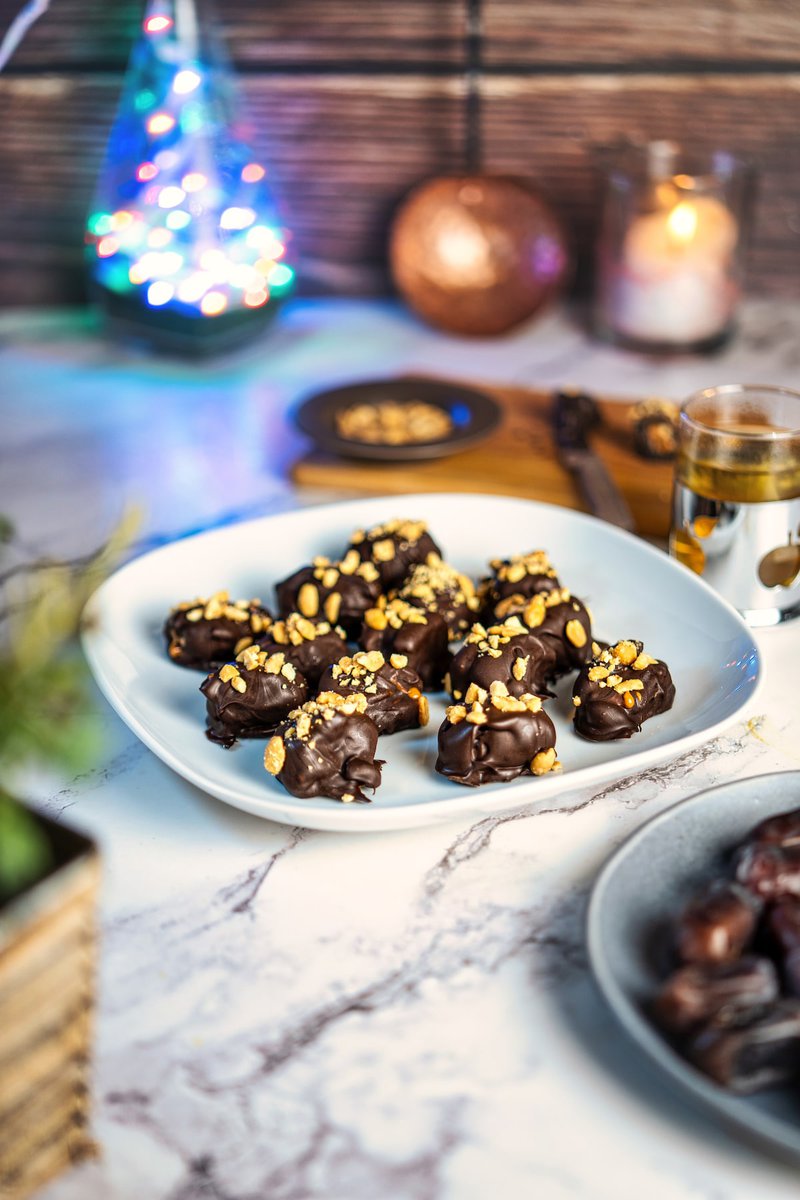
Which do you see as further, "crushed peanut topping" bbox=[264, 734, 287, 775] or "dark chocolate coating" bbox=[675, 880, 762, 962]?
"crushed peanut topping" bbox=[264, 734, 287, 775]

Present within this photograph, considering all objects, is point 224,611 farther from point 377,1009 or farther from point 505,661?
point 377,1009

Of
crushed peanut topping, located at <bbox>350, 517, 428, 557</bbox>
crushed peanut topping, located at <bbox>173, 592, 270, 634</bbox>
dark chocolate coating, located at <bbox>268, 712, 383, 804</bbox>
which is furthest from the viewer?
crushed peanut topping, located at <bbox>350, 517, 428, 557</bbox>

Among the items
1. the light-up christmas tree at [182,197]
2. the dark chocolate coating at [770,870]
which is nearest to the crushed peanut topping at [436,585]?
the dark chocolate coating at [770,870]

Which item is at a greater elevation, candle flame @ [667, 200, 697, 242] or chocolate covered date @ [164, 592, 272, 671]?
candle flame @ [667, 200, 697, 242]

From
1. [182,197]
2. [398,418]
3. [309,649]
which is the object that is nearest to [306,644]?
[309,649]

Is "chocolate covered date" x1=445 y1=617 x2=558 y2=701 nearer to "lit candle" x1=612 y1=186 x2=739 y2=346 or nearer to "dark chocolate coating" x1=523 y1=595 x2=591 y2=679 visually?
"dark chocolate coating" x1=523 y1=595 x2=591 y2=679

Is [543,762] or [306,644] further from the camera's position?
[306,644]

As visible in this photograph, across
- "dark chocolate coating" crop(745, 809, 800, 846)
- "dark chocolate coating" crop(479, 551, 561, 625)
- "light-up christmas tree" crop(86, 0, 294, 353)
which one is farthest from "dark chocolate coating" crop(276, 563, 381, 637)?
"light-up christmas tree" crop(86, 0, 294, 353)
